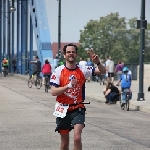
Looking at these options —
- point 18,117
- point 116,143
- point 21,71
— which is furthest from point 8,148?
point 21,71

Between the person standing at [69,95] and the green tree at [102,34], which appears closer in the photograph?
the person standing at [69,95]

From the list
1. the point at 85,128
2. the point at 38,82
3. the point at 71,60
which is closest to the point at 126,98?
the point at 85,128

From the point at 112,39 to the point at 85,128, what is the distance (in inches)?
4710

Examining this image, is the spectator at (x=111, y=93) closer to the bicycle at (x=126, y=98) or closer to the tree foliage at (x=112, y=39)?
the bicycle at (x=126, y=98)

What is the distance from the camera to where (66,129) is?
847 cm

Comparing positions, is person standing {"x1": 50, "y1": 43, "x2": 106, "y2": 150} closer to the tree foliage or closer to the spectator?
the spectator

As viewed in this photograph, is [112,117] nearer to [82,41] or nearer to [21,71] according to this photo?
[21,71]

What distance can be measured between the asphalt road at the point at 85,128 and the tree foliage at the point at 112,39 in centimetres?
10518

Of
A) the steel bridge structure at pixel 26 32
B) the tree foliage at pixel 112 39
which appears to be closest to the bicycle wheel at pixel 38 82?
the steel bridge structure at pixel 26 32

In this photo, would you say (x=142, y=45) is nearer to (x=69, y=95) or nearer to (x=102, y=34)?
(x=69, y=95)

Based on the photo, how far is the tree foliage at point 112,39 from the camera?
128 m

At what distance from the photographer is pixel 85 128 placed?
1512cm

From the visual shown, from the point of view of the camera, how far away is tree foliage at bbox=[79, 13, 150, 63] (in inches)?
5049

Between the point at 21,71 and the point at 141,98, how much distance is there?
35338 millimetres
